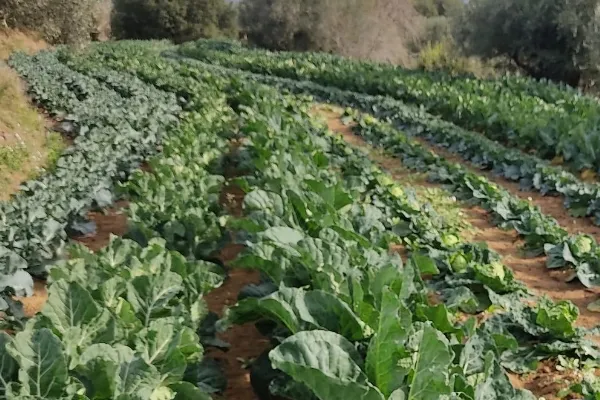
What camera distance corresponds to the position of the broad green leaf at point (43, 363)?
234cm

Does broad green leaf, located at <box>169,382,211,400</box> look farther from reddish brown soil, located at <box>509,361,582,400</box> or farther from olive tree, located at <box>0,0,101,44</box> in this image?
olive tree, located at <box>0,0,101,44</box>

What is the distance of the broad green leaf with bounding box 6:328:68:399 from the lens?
234 centimetres

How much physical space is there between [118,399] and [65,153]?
7206 millimetres

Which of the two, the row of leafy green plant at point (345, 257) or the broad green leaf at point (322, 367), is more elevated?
the broad green leaf at point (322, 367)

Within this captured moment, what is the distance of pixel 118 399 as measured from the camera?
7.63ft

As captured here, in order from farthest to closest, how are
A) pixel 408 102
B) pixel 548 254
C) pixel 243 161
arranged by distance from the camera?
pixel 408 102, pixel 243 161, pixel 548 254

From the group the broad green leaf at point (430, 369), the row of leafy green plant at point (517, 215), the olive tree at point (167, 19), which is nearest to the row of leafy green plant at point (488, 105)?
the row of leafy green plant at point (517, 215)

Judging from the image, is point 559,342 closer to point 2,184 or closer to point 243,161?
point 243,161

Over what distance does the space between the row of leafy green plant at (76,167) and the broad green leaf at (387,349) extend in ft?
8.07

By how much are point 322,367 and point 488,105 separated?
12.5 meters

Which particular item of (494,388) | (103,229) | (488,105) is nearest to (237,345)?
(494,388)

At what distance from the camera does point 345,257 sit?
3.67 meters

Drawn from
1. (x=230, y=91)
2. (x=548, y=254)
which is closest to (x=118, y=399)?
(x=548, y=254)

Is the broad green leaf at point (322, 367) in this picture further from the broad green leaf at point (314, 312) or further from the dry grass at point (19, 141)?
the dry grass at point (19, 141)
